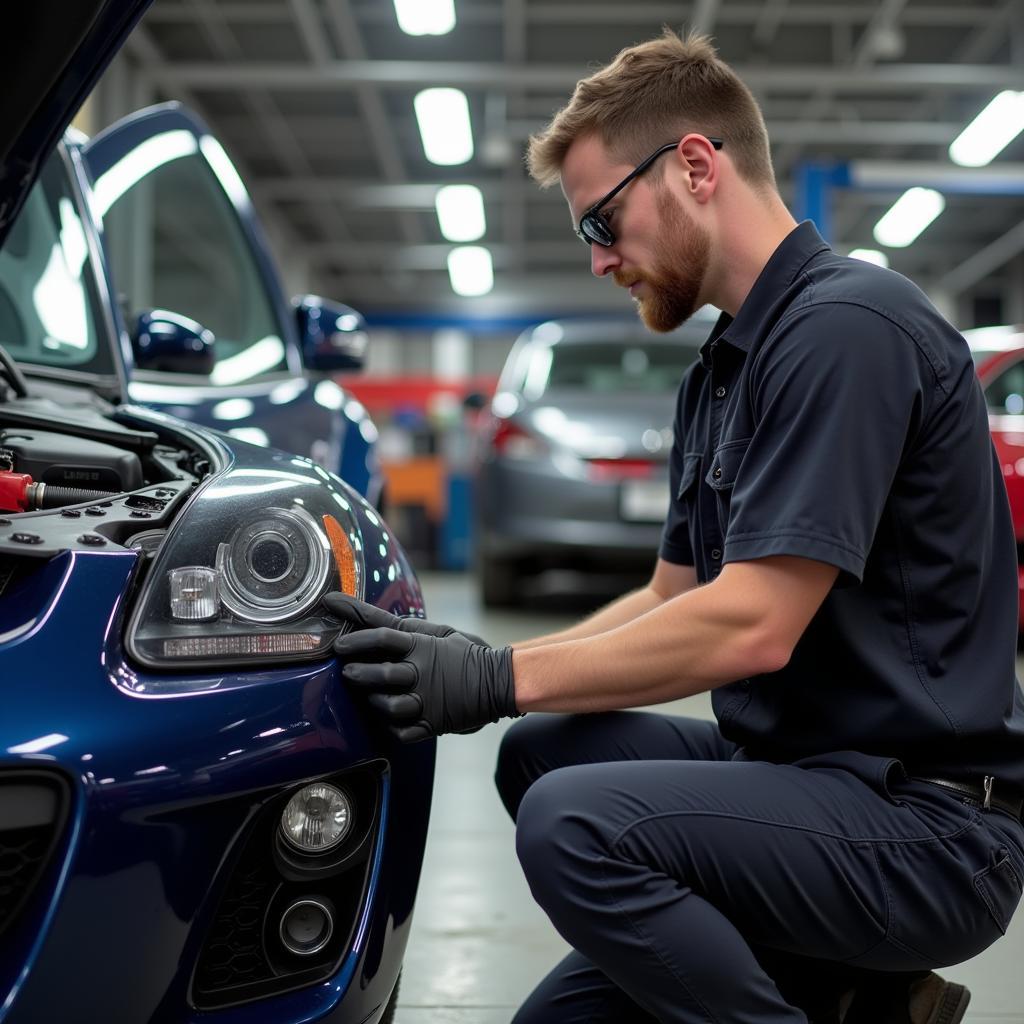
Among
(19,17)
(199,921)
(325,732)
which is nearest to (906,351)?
(325,732)

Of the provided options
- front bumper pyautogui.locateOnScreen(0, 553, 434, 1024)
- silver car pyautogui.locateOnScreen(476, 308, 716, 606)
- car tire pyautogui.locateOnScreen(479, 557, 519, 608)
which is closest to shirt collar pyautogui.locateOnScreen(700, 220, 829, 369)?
front bumper pyautogui.locateOnScreen(0, 553, 434, 1024)

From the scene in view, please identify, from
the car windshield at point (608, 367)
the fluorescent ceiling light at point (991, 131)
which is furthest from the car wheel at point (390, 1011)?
the fluorescent ceiling light at point (991, 131)

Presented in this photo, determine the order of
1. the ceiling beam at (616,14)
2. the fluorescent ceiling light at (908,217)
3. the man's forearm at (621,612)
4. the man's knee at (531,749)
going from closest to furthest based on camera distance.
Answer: the man's knee at (531,749) → the man's forearm at (621,612) → the ceiling beam at (616,14) → the fluorescent ceiling light at (908,217)

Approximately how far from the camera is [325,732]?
119 cm

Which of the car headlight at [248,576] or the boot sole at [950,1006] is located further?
the boot sole at [950,1006]

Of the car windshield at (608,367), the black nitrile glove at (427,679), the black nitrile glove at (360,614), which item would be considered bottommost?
the black nitrile glove at (427,679)

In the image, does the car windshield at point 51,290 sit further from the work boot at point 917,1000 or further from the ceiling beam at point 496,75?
the ceiling beam at point 496,75

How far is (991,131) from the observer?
1088 cm

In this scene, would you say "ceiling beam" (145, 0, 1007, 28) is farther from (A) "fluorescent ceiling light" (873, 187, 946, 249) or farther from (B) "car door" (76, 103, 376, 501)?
(B) "car door" (76, 103, 376, 501)

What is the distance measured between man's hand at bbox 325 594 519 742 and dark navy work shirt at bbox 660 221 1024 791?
0.30 meters

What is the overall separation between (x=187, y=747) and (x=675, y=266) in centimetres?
84

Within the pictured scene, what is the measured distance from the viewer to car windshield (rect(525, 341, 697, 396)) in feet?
18.7

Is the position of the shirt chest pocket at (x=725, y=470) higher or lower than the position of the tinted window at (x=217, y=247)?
lower

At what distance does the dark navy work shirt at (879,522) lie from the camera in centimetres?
127
